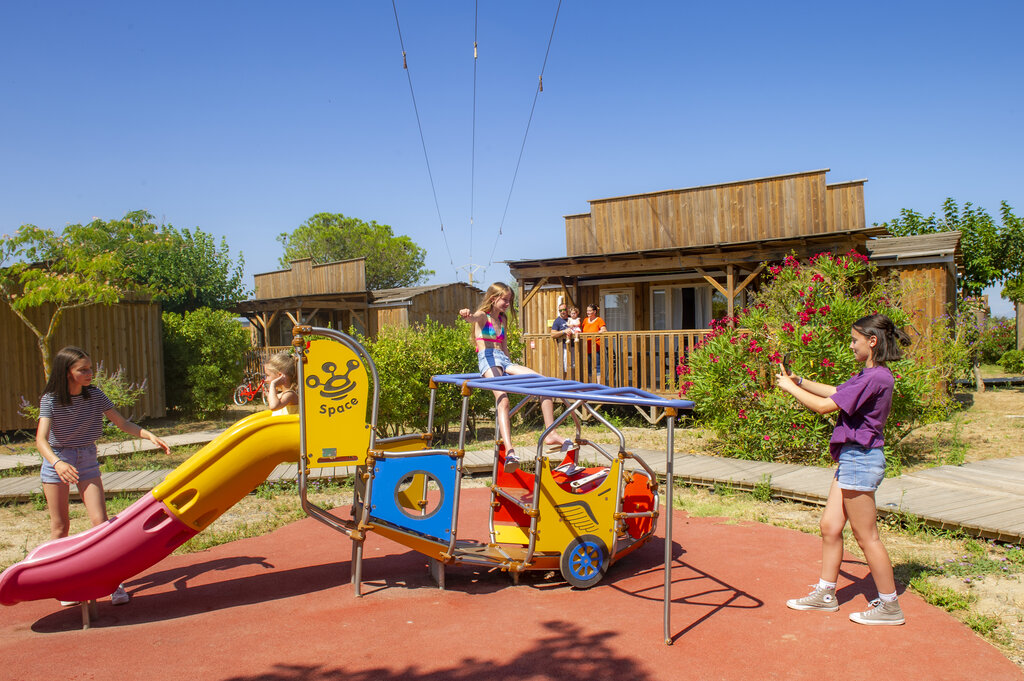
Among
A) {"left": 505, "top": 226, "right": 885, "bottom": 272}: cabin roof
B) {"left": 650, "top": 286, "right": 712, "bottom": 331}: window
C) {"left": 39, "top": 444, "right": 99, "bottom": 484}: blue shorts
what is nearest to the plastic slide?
{"left": 39, "top": 444, "right": 99, "bottom": 484}: blue shorts

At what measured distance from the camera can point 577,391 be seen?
4383 millimetres

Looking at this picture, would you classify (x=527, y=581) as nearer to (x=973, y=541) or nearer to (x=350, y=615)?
(x=350, y=615)

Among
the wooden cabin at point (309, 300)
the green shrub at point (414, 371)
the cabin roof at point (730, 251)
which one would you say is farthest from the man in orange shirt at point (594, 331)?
the wooden cabin at point (309, 300)

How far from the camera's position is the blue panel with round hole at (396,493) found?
4.83 metres

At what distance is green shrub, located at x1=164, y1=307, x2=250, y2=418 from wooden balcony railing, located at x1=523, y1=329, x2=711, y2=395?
7.82 metres

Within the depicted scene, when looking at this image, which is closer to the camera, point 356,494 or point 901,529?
point 356,494

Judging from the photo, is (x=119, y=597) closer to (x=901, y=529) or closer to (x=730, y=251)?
(x=901, y=529)

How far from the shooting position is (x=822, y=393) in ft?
14.0

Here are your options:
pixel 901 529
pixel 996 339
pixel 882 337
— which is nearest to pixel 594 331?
pixel 901 529

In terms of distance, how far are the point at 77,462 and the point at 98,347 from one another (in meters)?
11.9

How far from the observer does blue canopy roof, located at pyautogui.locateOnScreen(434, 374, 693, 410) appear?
404 centimetres

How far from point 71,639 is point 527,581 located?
2941mm

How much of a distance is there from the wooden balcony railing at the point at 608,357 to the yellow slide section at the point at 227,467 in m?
8.52

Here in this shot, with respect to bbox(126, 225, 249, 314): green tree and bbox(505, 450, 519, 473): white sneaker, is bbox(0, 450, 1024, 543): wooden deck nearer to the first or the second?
bbox(505, 450, 519, 473): white sneaker
